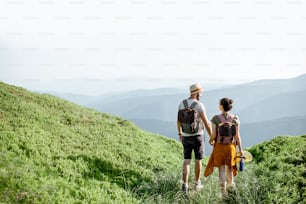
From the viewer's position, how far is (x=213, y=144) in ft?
33.4

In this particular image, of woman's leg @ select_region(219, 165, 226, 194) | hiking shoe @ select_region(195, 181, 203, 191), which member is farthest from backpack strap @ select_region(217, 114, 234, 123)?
hiking shoe @ select_region(195, 181, 203, 191)

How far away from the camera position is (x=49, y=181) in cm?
926

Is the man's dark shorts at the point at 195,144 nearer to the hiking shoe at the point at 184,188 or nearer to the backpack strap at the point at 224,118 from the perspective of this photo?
the hiking shoe at the point at 184,188

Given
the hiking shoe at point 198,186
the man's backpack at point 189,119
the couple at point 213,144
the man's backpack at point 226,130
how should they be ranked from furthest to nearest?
the hiking shoe at point 198,186 < the man's backpack at point 189,119 < the couple at point 213,144 < the man's backpack at point 226,130

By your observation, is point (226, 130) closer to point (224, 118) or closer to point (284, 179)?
point (224, 118)

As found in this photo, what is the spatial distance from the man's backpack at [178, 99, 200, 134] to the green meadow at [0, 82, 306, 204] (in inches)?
62.2

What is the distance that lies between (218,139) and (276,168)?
236 centimetres

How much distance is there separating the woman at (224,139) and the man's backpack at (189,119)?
19.5 inches

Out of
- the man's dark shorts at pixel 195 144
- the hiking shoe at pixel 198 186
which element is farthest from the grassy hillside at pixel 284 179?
the man's dark shorts at pixel 195 144

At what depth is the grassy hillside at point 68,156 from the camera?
29.4 ft

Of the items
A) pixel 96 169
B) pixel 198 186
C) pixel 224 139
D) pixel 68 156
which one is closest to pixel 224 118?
pixel 224 139

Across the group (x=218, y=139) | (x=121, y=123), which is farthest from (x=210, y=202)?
(x=121, y=123)

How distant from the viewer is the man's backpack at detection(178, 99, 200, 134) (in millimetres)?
10258

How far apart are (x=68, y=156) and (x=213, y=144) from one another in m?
4.26
